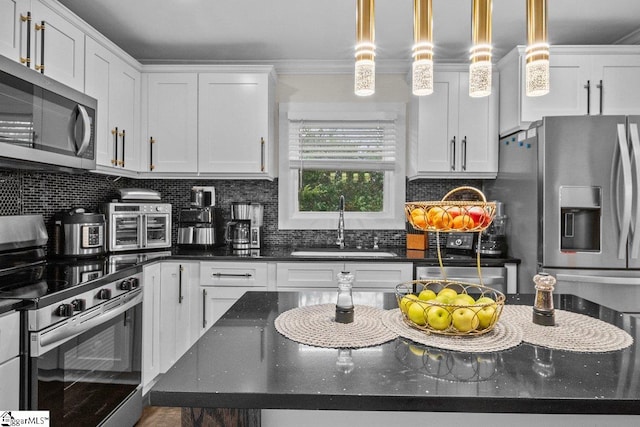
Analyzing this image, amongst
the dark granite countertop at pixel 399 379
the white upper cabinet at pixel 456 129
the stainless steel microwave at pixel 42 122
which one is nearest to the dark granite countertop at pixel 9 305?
the stainless steel microwave at pixel 42 122

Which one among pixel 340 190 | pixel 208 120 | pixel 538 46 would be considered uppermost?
pixel 208 120

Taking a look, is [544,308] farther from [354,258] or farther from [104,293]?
[104,293]

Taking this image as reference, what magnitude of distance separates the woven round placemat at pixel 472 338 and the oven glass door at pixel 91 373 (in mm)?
1360

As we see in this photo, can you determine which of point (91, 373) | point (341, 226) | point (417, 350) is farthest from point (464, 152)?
point (91, 373)

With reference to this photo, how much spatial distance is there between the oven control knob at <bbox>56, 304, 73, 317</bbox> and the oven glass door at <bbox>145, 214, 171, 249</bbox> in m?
1.26

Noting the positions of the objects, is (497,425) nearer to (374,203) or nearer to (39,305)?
(39,305)

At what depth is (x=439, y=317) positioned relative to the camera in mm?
1070

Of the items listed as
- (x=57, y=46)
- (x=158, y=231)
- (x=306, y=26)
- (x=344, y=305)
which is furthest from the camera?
(x=158, y=231)

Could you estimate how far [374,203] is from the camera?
3.46 metres

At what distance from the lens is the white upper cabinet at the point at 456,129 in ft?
9.87

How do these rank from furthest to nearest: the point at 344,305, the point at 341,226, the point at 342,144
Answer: the point at 342,144 < the point at 341,226 < the point at 344,305

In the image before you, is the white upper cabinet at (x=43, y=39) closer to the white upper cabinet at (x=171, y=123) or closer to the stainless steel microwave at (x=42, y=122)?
the stainless steel microwave at (x=42, y=122)

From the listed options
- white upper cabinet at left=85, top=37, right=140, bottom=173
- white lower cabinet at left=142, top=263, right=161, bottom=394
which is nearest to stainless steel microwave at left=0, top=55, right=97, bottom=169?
white upper cabinet at left=85, top=37, right=140, bottom=173

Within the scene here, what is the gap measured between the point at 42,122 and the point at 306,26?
5.62 feet
